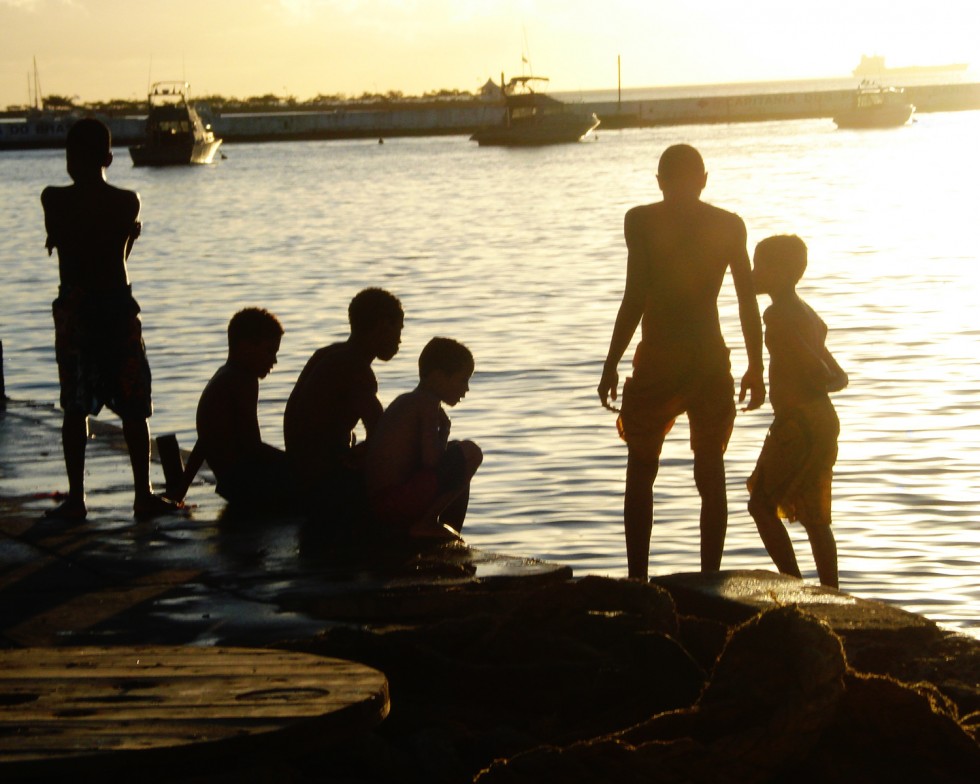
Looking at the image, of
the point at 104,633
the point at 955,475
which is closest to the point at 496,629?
the point at 104,633

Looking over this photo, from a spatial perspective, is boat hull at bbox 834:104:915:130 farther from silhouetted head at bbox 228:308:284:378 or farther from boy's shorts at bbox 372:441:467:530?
boy's shorts at bbox 372:441:467:530

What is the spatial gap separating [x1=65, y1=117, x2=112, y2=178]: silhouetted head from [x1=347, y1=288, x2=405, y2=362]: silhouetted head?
127cm

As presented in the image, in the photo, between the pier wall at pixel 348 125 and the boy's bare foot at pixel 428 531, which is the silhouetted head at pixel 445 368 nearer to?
the boy's bare foot at pixel 428 531

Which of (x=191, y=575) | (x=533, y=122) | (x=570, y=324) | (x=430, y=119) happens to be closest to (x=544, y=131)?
(x=533, y=122)

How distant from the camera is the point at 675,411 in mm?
6281

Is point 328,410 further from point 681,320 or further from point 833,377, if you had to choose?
point 833,377

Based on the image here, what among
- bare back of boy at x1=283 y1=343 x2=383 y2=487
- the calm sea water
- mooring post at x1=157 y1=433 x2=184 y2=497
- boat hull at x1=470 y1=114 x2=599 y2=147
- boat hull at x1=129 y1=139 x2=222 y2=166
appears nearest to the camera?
bare back of boy at x1=283 y1=343 x2=383 y2=487

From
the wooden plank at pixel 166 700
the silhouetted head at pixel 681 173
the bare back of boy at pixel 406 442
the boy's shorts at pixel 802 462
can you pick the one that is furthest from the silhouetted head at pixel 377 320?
the wooden plank at pixel 166 700

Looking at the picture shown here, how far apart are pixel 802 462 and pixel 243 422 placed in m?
2.51

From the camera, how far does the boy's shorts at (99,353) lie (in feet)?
22.8

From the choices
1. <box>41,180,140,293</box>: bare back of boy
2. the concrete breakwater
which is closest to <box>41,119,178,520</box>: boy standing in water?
<box>41,180,140,293</box>: bare back of boy

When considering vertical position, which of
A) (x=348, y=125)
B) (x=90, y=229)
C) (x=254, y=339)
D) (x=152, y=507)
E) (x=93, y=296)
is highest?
(x=348, y=125)

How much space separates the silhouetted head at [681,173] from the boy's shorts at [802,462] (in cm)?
93

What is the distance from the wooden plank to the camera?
10.9 ft
